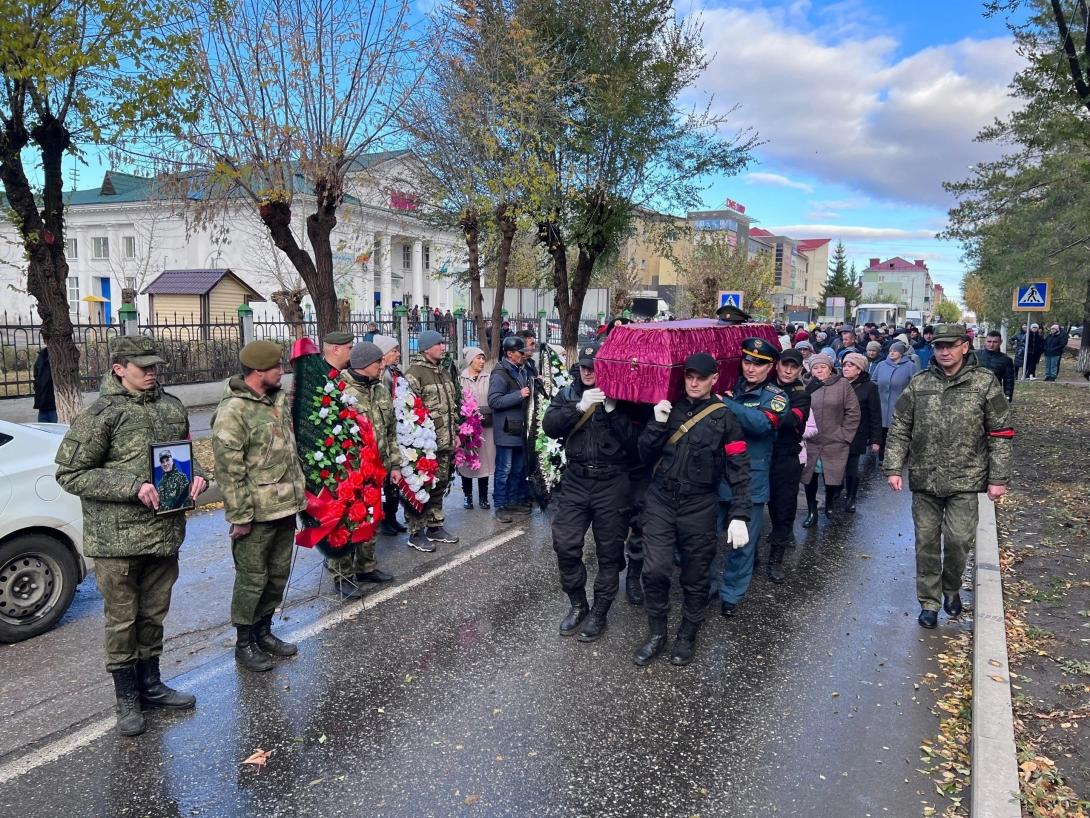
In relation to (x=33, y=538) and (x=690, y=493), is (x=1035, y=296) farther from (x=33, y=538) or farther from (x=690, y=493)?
(x=33, y=538)

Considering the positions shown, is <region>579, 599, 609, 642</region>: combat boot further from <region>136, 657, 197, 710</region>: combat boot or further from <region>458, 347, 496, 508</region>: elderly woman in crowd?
<region>458, 347, 496, 508</region>: elderly woman in crowd

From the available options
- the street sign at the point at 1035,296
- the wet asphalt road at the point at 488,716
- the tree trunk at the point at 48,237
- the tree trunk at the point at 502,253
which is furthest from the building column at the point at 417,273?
the wet asphalt road at the point at 488,716

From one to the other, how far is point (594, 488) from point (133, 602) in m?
2.67

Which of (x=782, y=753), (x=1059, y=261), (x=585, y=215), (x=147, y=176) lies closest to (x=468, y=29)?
(x=585, y=215)

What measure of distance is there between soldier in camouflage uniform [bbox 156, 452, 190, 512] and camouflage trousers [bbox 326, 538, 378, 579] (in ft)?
6.15

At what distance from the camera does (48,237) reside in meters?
8.23

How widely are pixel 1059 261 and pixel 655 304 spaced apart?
866 inches

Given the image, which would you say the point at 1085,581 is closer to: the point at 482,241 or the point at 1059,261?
the point at 482,241

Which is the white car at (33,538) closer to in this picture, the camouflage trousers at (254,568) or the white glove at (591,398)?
the camouflage trousers at (254,568)

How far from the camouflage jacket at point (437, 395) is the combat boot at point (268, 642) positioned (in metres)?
2.49

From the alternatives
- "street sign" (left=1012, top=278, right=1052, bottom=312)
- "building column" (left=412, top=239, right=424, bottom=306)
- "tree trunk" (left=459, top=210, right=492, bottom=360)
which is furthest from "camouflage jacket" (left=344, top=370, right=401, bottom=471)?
"building column" (left=412, top=239, right=424, bottom=306)

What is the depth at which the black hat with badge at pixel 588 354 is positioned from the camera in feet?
15.7

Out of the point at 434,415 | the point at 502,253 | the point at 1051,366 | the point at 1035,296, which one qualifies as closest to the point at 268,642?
the point at 434,415

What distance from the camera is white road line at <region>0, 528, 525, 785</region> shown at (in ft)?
11.0
